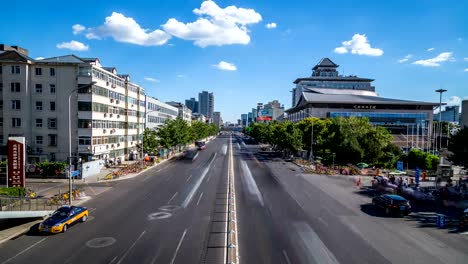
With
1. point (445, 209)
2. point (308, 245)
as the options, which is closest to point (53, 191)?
point (308, 245)

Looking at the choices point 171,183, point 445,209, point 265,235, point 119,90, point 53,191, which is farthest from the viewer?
point 119,90

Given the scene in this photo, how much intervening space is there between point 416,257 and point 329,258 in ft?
16.6

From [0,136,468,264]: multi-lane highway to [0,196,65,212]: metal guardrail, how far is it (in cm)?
295

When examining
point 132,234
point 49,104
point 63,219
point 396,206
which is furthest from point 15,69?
point 396,206

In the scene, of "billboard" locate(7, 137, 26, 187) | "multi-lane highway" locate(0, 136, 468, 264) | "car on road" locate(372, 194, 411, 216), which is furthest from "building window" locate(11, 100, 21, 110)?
"car on road" locate(372, 194, 411, 216)

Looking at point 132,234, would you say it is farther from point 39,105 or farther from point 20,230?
point 39,105

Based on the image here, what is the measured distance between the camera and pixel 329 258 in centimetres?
1566

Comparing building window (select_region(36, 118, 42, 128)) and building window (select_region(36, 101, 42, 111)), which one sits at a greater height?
building window (select_region(36, 101, 42, 111))

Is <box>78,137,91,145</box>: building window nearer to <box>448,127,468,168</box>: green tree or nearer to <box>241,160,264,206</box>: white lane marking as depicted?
<box>241,160,264,206</box>: white lane marking

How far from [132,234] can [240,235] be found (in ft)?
22.9

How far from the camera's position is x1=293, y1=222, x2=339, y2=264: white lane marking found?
15538 millimetres

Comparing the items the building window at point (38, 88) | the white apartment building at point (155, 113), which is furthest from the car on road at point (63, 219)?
the white apartment building at point (155, 113)

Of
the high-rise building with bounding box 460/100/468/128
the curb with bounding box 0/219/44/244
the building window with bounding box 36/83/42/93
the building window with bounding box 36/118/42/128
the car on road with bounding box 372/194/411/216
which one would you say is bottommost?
the curb with bounding box 0/219/44/244

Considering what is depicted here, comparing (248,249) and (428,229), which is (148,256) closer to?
(248,249)
